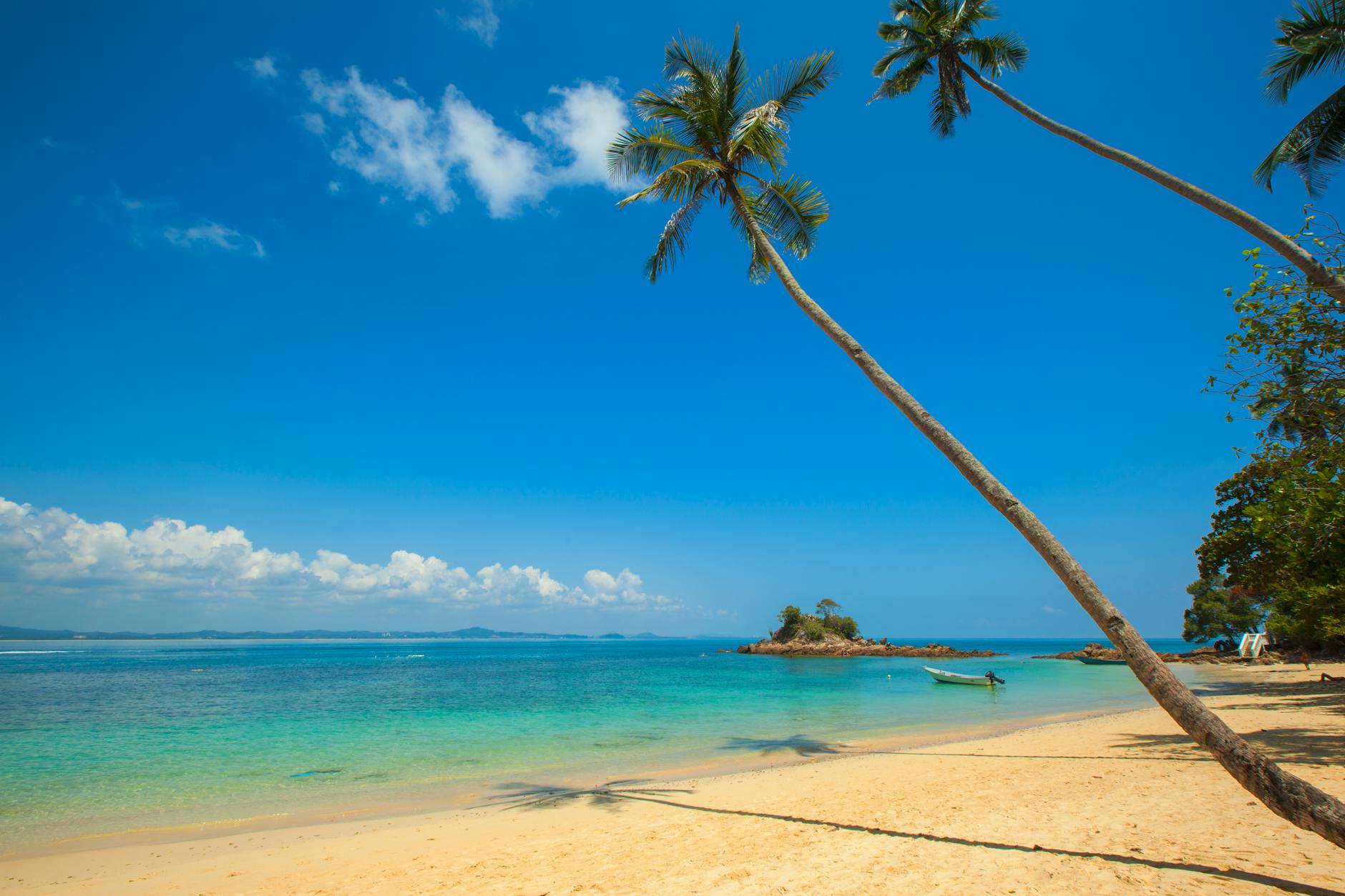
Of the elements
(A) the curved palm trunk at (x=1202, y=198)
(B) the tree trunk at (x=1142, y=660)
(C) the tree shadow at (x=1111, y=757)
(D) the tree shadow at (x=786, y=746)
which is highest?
(A) the curved palm trunk at (x=1202, y=198)

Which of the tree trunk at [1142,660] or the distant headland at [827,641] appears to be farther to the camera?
the distant headland at [827,641]

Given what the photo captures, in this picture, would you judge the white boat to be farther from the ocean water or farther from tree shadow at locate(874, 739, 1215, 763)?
tree shadow at locate(874, 739, 1215, 763)

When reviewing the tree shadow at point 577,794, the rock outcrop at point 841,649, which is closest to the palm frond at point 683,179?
the tree shadow at point 577,794

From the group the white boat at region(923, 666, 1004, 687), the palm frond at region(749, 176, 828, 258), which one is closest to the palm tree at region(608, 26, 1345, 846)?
the palm frond at region(749, 176, 828, 258)

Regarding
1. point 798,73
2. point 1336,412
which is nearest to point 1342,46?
point 1336,412

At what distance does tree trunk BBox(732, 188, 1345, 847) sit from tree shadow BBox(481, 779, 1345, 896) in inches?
26.2

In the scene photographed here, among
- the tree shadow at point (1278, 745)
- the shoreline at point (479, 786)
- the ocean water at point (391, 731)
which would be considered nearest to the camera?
the shoreline at point (479, 786)

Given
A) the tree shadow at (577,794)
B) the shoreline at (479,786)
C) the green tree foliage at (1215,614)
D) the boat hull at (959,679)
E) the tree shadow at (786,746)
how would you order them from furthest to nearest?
1. the green tree foliage at (1215,614)
2. the boat hull at (959,679)
3. the tree shadow at (786,746)
4. the tree shadow at (577,794)
5. the shoreline at (479,786)

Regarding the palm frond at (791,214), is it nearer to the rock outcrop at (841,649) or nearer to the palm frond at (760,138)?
the palm frond at (760,138)

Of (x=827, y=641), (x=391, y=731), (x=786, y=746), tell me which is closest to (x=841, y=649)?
(x=827, y=641)

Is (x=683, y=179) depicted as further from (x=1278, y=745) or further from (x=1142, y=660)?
(x=1278, y=745)

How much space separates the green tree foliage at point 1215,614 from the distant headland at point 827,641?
24533mm

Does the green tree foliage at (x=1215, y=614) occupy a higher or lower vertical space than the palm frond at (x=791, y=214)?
lower

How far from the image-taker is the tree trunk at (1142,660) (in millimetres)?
4723
